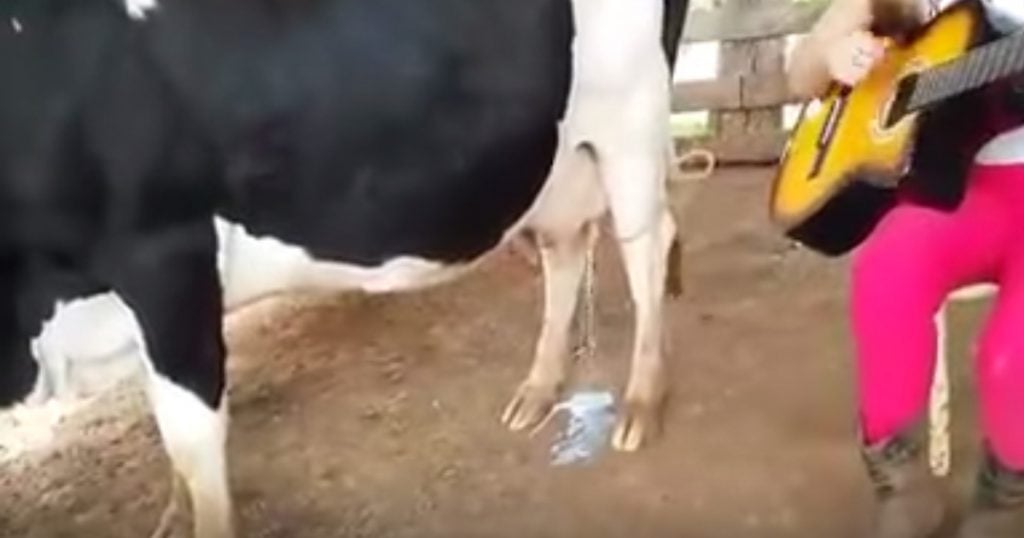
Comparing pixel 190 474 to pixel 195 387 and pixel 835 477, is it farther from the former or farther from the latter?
pixel 835 477

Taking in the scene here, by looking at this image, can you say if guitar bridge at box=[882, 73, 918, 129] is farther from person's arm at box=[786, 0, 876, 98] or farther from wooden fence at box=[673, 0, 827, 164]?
wooden fence at box=[673, 0, 827, 164]

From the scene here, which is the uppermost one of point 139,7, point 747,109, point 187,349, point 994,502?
point 139,7

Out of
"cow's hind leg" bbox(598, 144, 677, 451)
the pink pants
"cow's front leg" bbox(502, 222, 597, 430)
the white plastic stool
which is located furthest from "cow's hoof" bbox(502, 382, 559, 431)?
the pink pants

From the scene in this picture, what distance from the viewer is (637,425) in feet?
8.73

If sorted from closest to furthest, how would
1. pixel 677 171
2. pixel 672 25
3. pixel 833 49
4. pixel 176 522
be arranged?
pixel 833 49, pixel 176 522, pixel 672 25, pixel 677 171

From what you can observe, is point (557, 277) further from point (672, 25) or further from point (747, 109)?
point (747, 109)

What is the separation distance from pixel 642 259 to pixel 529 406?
25 cm

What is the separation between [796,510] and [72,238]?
866 millimetres

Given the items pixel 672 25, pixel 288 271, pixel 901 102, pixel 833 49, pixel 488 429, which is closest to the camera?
pixel 901 102

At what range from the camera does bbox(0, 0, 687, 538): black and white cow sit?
2.11m

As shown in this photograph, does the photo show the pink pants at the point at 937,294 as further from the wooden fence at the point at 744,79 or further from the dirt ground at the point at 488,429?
the wooden fence at the point at 744,79

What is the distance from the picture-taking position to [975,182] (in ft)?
6.91

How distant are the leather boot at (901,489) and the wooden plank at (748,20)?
5.68 feet

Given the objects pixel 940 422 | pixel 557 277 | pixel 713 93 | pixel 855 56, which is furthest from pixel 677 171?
pixel 855 56
